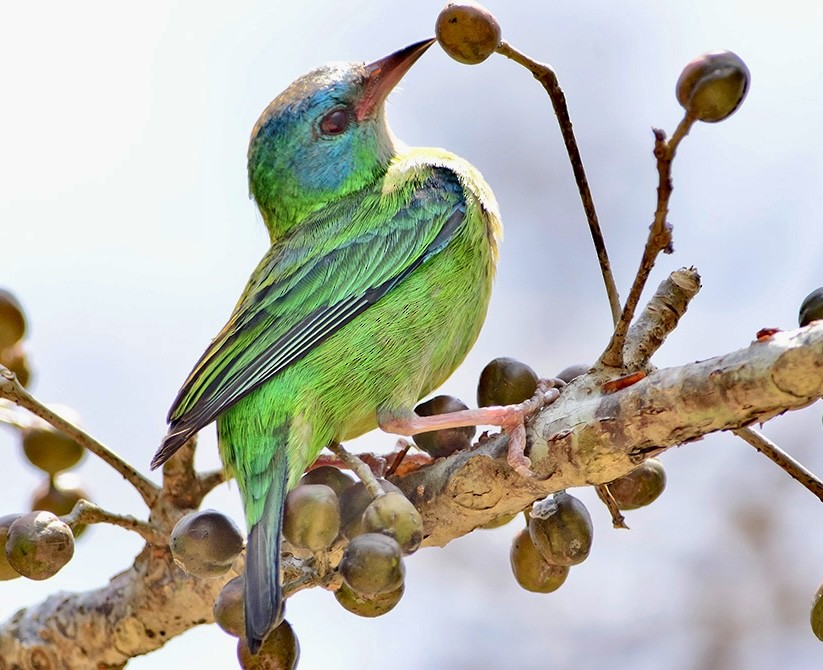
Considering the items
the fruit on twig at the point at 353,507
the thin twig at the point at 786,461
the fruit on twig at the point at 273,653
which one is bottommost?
the fruit on twig at the point at 273,653

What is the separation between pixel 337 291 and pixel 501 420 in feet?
3.11

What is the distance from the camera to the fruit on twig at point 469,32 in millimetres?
2594

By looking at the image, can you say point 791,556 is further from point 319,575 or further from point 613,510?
point 319,575

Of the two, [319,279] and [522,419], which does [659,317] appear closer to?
[522,419]

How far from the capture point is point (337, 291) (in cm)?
365

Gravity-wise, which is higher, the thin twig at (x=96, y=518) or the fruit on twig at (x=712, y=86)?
the fruit on twig at (x=712, y=86)

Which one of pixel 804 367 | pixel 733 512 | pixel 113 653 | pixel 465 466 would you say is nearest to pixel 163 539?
pixel 113 653

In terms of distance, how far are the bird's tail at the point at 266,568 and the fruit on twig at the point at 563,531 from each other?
2.17 ft

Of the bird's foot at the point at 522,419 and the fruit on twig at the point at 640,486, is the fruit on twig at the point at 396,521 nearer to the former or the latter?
the bird's foot at the point at 522,419

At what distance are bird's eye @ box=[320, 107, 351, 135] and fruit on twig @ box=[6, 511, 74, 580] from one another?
2014 millimetres

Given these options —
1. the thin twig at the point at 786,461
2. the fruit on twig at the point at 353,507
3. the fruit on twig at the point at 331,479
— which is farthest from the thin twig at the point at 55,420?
the thin twig at the point at 786,461

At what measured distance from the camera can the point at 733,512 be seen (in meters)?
5.60

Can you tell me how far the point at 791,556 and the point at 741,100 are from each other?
368 centimetres

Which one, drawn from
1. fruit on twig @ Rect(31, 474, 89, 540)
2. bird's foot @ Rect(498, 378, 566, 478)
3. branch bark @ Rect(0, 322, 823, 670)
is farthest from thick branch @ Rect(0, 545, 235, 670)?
bird's foot @ Rect(498, 378, 566, 478)
